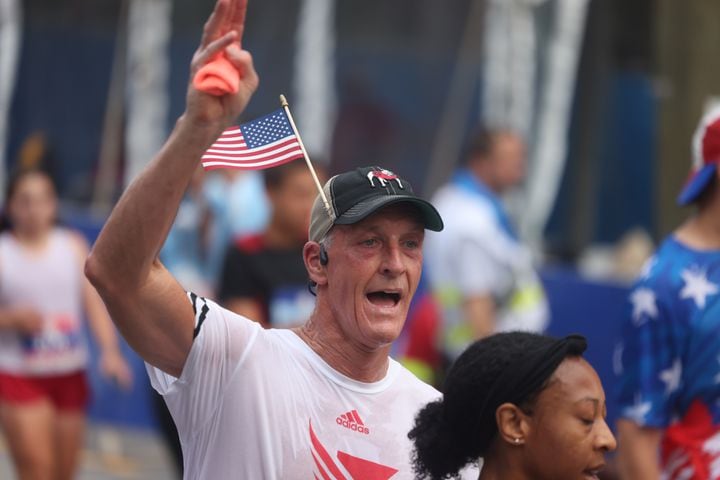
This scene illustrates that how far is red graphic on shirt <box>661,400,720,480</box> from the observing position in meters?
4.91

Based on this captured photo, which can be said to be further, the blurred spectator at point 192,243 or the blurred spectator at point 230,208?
the blurred spectator at point 230,208

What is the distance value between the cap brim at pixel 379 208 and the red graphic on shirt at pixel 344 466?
0.51 meters

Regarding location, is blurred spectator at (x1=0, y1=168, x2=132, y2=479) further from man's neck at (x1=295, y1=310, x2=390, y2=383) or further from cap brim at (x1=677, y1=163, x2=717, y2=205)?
man's neck at (x1=295, y1=310, x2=390, y2=383)

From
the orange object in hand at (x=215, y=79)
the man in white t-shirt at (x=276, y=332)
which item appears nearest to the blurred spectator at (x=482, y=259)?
the man in white t-shirt at (x=276, y=332)

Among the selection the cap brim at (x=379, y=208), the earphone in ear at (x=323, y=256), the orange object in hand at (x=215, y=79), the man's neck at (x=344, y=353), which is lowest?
the man's neck at (x=344, y=353)

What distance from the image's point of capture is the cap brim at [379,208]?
3.64 m

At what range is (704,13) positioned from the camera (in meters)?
8.24

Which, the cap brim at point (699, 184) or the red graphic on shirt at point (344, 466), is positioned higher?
the cap brim at point (699, 184)

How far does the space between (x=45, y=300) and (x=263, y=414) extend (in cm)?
560

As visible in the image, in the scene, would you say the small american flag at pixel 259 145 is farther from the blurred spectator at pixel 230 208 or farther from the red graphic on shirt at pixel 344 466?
the blurred spectator at pixel 230 208

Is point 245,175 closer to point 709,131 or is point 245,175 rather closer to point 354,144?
point 354,144

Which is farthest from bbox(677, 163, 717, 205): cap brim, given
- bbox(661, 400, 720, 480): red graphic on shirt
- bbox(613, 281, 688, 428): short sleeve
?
bbox(661, 400, 720, 480): red graphic on shirt

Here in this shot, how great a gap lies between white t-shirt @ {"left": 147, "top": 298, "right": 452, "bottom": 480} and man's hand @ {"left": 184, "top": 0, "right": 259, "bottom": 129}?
1.60 ft

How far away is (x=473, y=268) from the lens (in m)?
8.93
